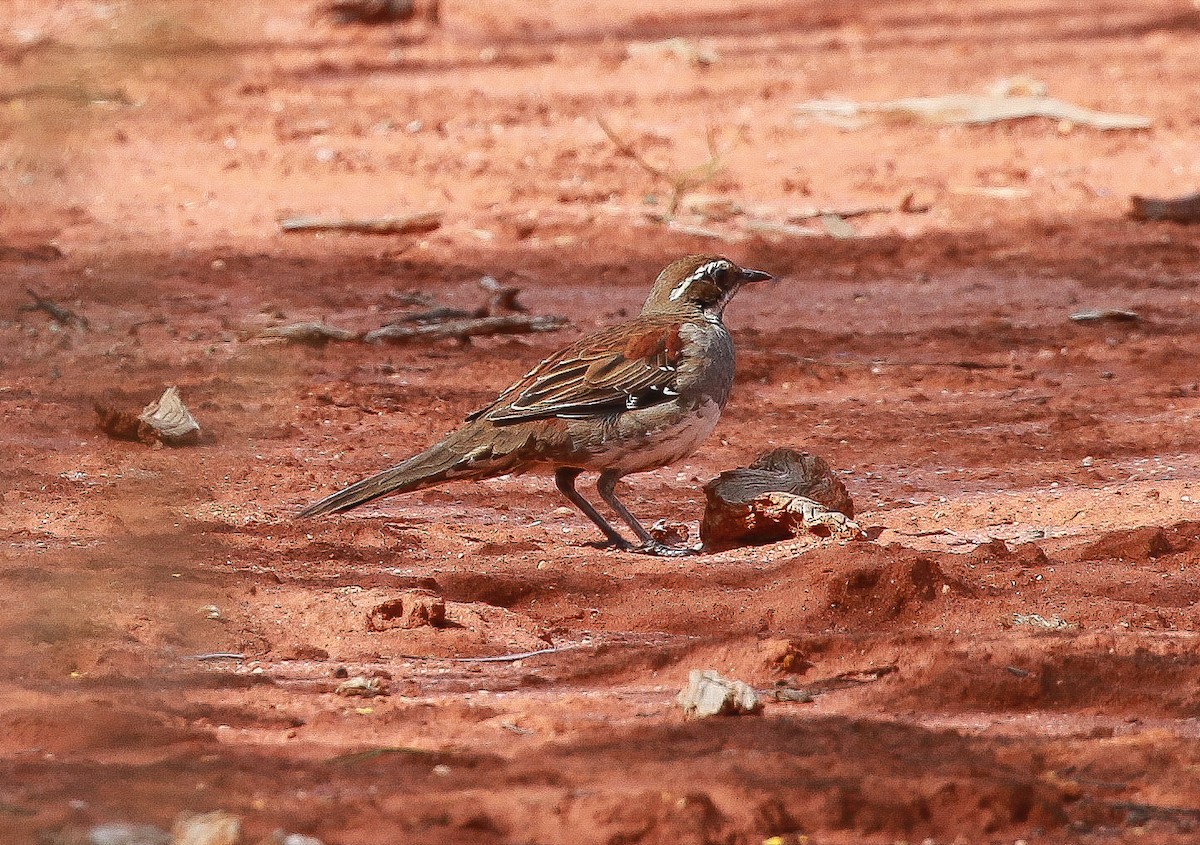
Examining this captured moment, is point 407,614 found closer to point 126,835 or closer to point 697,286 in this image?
point 126,835

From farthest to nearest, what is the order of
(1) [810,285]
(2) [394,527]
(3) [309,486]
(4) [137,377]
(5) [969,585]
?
(1) [810,285] → (4) [137,377] → (3) [309,486] → (2) [394,527] → (5) [969,585]

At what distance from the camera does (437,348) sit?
10.8 meters

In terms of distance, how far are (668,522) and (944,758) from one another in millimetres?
3576

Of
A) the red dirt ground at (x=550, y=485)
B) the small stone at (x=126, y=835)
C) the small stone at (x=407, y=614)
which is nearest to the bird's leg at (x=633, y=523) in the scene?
the red dirt ground at (x=550, y=485)

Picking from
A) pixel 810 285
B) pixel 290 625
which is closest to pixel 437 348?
pixel 810 285

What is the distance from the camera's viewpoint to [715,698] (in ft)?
15.4

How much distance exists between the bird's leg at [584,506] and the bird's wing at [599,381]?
17.5 inches

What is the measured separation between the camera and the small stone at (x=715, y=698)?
15.4ft

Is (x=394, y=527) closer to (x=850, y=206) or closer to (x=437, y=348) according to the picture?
(x=437, y=348)

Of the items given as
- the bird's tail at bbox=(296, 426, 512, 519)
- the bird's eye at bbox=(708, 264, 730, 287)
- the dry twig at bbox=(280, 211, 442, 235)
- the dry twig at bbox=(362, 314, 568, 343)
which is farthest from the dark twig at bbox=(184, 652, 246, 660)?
the dry twig at bbox=(280, 211, 442, 235)

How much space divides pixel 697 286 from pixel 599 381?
955mm

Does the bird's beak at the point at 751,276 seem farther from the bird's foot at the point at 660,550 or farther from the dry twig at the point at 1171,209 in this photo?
the dry twig at the point at 1171,209

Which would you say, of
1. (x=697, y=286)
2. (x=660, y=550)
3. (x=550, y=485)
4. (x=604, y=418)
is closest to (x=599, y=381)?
(x=604, y=418)

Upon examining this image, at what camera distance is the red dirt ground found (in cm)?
404
